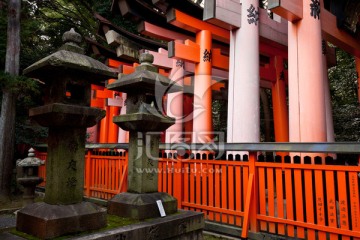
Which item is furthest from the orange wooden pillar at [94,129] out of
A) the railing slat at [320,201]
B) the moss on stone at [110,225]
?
the railing slat at [320,201]

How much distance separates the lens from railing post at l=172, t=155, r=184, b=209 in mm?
6230

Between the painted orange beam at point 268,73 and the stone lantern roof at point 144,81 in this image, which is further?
the painted orange beam at point 268,73

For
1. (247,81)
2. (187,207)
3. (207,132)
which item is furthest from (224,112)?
(187,207)

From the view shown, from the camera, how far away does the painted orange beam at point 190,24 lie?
329 inches

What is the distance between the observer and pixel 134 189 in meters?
4.80

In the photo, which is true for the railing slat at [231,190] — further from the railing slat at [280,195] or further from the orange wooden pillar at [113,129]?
the orange wooden pillar at [113,129]

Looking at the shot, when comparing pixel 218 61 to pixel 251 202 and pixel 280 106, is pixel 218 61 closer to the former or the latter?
pixel 280 106

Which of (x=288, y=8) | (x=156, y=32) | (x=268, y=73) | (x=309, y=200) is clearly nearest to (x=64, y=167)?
(x=309, y=200)

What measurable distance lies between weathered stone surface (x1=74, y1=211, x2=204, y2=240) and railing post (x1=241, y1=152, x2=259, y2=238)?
779mm

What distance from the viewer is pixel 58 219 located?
3.37m

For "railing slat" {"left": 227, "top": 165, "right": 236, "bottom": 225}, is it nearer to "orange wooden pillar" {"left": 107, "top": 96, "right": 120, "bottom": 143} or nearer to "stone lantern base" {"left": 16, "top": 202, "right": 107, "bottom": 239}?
"stone lantern base" {"left": 16, "top": 202, "right": 107, "bottom": 239}

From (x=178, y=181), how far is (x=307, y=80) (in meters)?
3.47

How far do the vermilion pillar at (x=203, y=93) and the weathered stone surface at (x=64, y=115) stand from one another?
5051mm

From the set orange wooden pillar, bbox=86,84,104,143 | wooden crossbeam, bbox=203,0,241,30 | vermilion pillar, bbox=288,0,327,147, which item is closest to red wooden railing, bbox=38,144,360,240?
vermilion pillar, bbox=288,0,327,147
